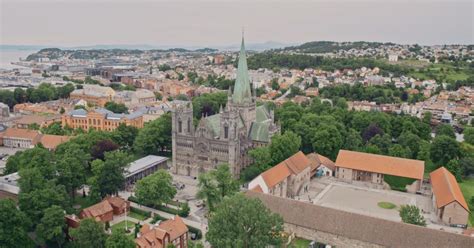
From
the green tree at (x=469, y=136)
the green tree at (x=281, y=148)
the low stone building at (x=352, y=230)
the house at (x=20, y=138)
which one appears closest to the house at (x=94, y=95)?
the house at (x=20, y=138)

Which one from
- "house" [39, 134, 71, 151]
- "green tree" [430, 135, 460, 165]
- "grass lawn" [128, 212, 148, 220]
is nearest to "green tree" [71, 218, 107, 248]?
"grass lawn" [128, 212, 148, 220]

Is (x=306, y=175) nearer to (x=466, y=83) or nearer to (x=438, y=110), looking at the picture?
(x=438, y=110)

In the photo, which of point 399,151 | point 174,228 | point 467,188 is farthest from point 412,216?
point 399,151

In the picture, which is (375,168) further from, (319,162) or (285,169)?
(285,169)

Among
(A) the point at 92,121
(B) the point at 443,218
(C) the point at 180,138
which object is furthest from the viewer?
(A) the point at 92,121

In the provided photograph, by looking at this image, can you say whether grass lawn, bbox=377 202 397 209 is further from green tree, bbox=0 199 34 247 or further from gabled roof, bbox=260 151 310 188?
green tree, bbox=0 199 34 247

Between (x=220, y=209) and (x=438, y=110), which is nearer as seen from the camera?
(x=220, y=209)

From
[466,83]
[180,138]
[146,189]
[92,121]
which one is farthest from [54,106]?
[466,83]
